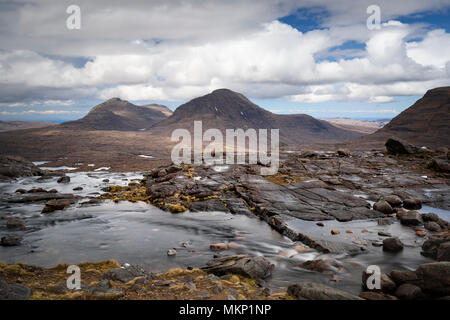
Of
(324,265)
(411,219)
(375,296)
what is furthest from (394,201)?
(375,296)

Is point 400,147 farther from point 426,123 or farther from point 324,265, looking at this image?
point 426,123

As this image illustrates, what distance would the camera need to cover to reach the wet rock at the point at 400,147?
4465 centimetres

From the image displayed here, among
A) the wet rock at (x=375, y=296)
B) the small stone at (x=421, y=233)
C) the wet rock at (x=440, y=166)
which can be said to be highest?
the wet rock at (x=440, y=166)

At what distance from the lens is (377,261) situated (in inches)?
552

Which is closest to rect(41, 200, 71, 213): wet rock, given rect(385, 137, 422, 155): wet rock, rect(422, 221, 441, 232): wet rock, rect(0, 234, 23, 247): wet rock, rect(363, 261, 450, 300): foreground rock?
rect(0, 234, 23, 247): wet rock

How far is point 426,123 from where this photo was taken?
119 metres

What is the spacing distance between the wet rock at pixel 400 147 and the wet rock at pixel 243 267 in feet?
140

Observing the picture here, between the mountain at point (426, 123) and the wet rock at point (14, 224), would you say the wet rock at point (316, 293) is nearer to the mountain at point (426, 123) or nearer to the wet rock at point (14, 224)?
the wet rock at point (14, 224)

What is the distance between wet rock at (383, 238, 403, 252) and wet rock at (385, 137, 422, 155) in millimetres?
36084

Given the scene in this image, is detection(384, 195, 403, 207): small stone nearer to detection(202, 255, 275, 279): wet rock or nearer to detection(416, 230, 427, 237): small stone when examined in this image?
detection(416, 230, 427, 237): small stone

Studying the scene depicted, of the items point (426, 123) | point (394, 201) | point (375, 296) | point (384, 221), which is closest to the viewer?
point (375, 296)

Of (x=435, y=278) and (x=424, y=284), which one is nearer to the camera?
(x=435, y=278)

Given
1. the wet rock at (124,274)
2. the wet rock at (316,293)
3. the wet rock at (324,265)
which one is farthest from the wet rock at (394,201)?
the wet rock at (124,274)

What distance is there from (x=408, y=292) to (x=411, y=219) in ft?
36.0
